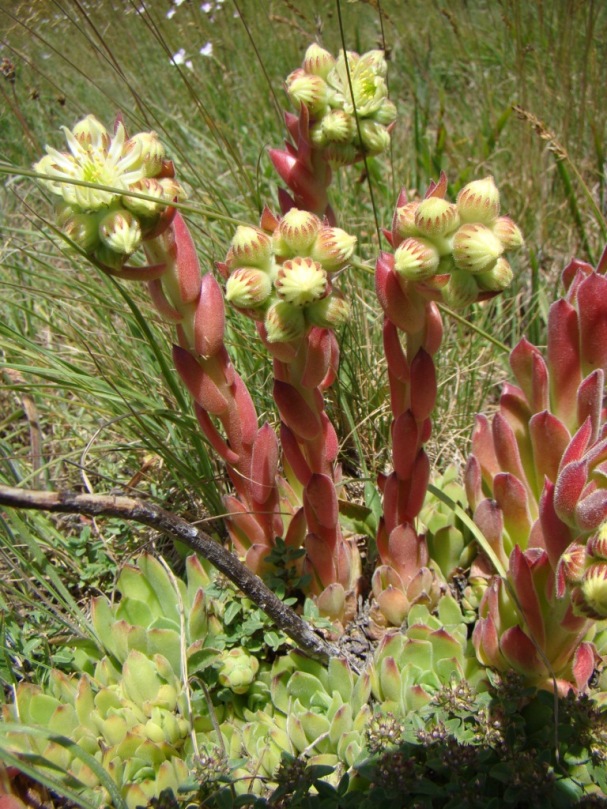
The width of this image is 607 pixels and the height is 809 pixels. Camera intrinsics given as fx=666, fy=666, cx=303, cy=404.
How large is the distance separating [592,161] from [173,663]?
8.71 ft

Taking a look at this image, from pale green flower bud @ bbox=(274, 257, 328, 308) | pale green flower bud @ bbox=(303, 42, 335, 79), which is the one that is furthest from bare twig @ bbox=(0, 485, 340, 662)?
pale green flower bud @ bbox=(303, 42, 335, 79)

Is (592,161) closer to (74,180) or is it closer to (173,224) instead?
(173,224)

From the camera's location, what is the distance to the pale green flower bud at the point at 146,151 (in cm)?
116

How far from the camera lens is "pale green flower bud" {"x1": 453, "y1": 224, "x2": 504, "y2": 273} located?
103cm

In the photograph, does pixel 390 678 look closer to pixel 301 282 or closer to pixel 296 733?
pixel 296 733

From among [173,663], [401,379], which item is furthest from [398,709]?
[401,379]

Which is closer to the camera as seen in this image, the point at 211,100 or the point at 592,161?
the point at 592,161

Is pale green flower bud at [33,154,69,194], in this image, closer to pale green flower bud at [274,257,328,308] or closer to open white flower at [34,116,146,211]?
open white flower at [34,116,146,211]

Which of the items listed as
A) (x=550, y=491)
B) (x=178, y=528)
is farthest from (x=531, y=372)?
(x=178, y=528)

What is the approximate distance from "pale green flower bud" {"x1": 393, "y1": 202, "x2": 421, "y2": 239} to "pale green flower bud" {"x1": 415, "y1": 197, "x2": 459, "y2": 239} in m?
0.02

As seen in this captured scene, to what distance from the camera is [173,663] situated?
1466mm

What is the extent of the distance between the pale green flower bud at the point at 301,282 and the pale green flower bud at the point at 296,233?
45mm

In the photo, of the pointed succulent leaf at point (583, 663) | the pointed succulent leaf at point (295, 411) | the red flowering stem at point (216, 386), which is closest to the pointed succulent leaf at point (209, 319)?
the red flowering stem at point (216, 386)

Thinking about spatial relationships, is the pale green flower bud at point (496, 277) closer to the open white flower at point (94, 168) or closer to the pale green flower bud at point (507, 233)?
the pale green flower bud at point (507, 233)
